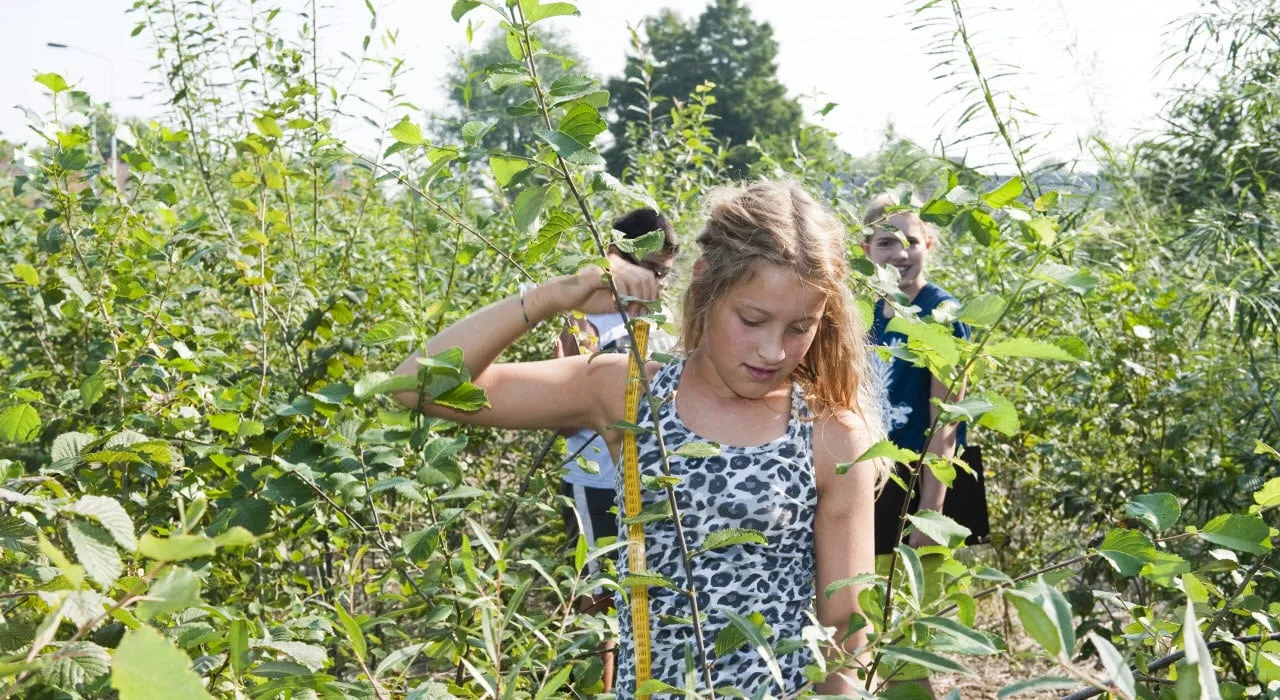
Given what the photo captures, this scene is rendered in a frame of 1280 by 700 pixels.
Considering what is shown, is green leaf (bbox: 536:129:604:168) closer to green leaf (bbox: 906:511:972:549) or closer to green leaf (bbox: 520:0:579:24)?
green leaf (bbox: 520:0:579:24)

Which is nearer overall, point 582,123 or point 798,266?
point 582,123

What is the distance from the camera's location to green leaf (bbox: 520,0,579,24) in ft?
4.13

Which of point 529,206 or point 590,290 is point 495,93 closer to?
point 529,206

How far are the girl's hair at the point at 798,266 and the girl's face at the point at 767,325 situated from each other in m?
0.02

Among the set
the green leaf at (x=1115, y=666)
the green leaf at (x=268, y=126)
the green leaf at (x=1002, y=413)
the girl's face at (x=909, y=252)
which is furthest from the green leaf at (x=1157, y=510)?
the girl's face at (x=909, y=252)

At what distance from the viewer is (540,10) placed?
4.18ft

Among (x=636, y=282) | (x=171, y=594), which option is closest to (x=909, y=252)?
(x=636, y=282)

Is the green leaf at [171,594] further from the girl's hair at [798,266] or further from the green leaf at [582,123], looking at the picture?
the girl's hair at [798,266]

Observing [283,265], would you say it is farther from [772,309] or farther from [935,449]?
[772,309]

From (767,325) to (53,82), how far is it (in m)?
1.42

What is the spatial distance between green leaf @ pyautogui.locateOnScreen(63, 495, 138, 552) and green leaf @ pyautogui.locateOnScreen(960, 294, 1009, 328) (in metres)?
0.75

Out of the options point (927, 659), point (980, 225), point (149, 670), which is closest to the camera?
point (149, 670)

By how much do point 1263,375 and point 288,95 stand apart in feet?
8.90

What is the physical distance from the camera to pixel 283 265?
374cm
